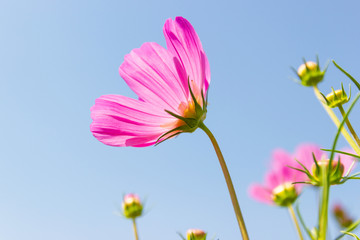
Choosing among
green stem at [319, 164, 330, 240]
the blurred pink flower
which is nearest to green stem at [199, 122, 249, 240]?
green stem at [319, 164, 330, 240]

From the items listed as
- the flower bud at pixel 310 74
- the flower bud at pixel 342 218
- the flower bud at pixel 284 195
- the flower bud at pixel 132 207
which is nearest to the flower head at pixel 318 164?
the flower bud at pixel 310 74

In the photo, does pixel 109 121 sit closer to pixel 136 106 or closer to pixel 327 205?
pixel 136 106

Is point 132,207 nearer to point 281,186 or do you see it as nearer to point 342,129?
point 281,186

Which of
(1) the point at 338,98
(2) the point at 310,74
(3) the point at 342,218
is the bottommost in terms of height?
(3) the point at 342,218

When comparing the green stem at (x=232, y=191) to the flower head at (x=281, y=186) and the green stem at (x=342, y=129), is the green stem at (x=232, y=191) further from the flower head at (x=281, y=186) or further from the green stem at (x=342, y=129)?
the flower head at (x=281, y=186)

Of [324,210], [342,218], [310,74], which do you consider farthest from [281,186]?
[324,210]

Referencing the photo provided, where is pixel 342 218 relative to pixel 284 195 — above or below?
below

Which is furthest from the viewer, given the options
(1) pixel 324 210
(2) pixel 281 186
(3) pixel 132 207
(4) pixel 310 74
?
(3) pixel 132 207
